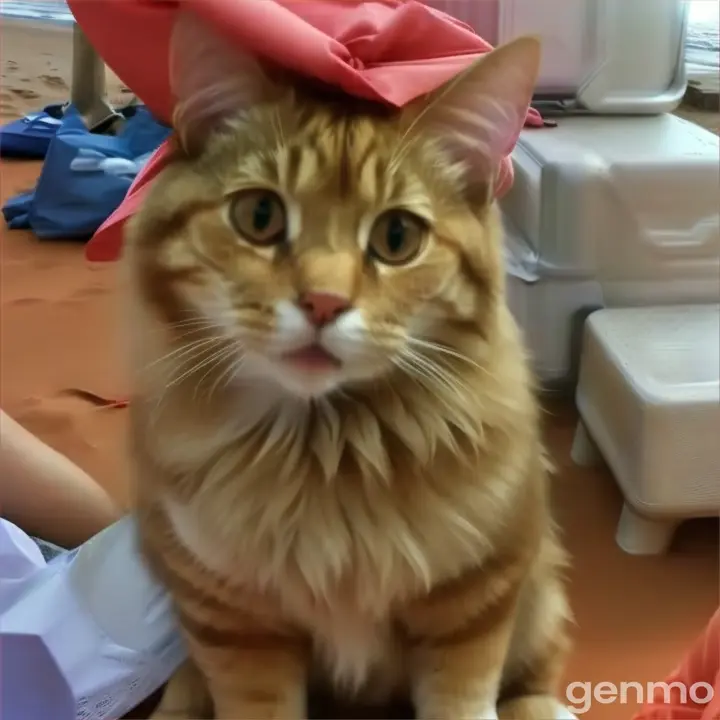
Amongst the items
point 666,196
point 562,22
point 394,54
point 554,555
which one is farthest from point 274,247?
point 562,22

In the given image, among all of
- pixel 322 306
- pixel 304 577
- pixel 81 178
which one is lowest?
pixel 81 178

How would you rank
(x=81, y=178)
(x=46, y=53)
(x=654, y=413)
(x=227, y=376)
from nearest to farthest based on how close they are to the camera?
(x=227, y=376) → (x=654, y=413) → (x=46, y=53) → (x=81, y=178)

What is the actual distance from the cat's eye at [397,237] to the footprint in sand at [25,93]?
161 cm

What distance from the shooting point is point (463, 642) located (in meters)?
0.75

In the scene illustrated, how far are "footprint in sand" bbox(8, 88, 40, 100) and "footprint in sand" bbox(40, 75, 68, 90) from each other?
104 millimetres

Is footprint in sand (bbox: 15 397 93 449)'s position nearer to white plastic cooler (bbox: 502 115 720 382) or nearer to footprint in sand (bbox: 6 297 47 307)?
footprint in sand (bbox: 6 297 47 307)

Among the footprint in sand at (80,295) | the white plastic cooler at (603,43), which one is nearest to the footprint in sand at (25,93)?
the footprint in sand at (80,295)

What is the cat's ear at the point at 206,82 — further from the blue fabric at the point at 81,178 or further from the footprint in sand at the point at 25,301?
the blue fabric at the point at 81,178

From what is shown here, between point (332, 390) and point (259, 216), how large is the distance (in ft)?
0.49

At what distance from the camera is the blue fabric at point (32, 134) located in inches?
87.4

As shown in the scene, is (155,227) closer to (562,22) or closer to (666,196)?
(666,196)

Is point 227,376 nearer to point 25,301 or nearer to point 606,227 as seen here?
point 606,227

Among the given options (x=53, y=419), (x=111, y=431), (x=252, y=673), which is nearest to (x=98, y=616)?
(x=252, y=673)

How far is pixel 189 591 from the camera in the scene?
2.44ft
